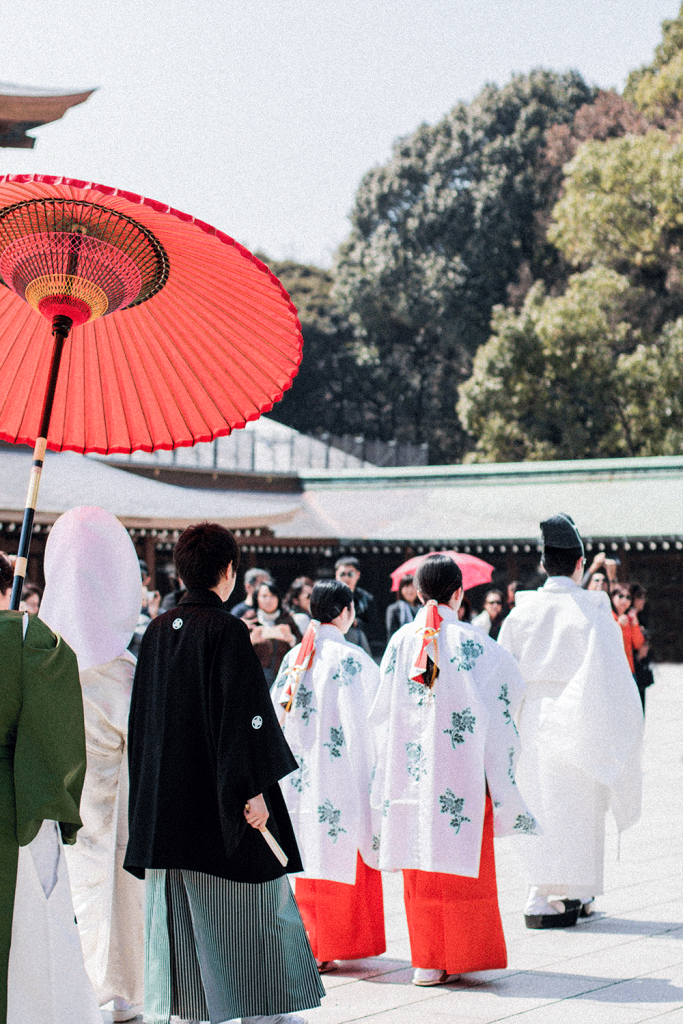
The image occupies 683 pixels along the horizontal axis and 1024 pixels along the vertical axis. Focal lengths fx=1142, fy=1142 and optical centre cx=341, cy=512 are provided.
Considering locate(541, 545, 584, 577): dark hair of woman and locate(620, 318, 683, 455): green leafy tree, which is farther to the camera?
locate(620, 318, 683, 455): green leafy tree

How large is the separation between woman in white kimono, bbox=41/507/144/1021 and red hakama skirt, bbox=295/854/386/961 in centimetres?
82

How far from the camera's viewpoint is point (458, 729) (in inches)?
155

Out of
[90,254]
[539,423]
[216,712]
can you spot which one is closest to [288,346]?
[90,254]

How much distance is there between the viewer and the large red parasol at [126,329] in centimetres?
268

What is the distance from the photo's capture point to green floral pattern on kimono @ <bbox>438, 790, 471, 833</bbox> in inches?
151

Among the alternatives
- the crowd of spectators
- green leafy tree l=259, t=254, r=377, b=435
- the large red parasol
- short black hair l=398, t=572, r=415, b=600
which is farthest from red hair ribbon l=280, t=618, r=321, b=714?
green leafy tree l=259, t=254, r=377, b=435

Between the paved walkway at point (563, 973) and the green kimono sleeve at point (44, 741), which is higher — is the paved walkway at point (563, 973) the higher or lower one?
the lower one

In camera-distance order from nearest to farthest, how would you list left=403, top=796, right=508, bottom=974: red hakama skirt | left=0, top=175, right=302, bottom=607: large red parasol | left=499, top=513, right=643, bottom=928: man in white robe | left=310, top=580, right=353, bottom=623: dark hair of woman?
1. left=0, top=175, right=302, bottom=607: large red parasol
2. left=403, top=796, right=508, bottom=974: red hakama skirt
3. left=310, top=580, right=353, bottom=623: dark hair of woman
4. left=499, top=513, right=643, bottom=928: man in white robe

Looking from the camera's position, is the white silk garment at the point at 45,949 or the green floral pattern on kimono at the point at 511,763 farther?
the green floral pattern on kimono at the point at 511,763

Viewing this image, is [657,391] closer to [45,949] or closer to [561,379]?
[561,379]

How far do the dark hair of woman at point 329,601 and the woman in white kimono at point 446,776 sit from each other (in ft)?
1.00

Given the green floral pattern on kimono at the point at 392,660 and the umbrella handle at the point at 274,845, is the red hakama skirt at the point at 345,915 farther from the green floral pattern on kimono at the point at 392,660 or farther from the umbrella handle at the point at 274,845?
the umbrella handle at the point at 274,845

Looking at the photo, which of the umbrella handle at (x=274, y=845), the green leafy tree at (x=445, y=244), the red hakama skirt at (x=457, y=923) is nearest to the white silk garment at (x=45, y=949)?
the umbrella handle at (x=274, y=845)

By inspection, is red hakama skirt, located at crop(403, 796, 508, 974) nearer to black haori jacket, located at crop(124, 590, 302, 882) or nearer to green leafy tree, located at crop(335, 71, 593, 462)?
black haori jacket, located at crop(124, 590, 302, 882)
